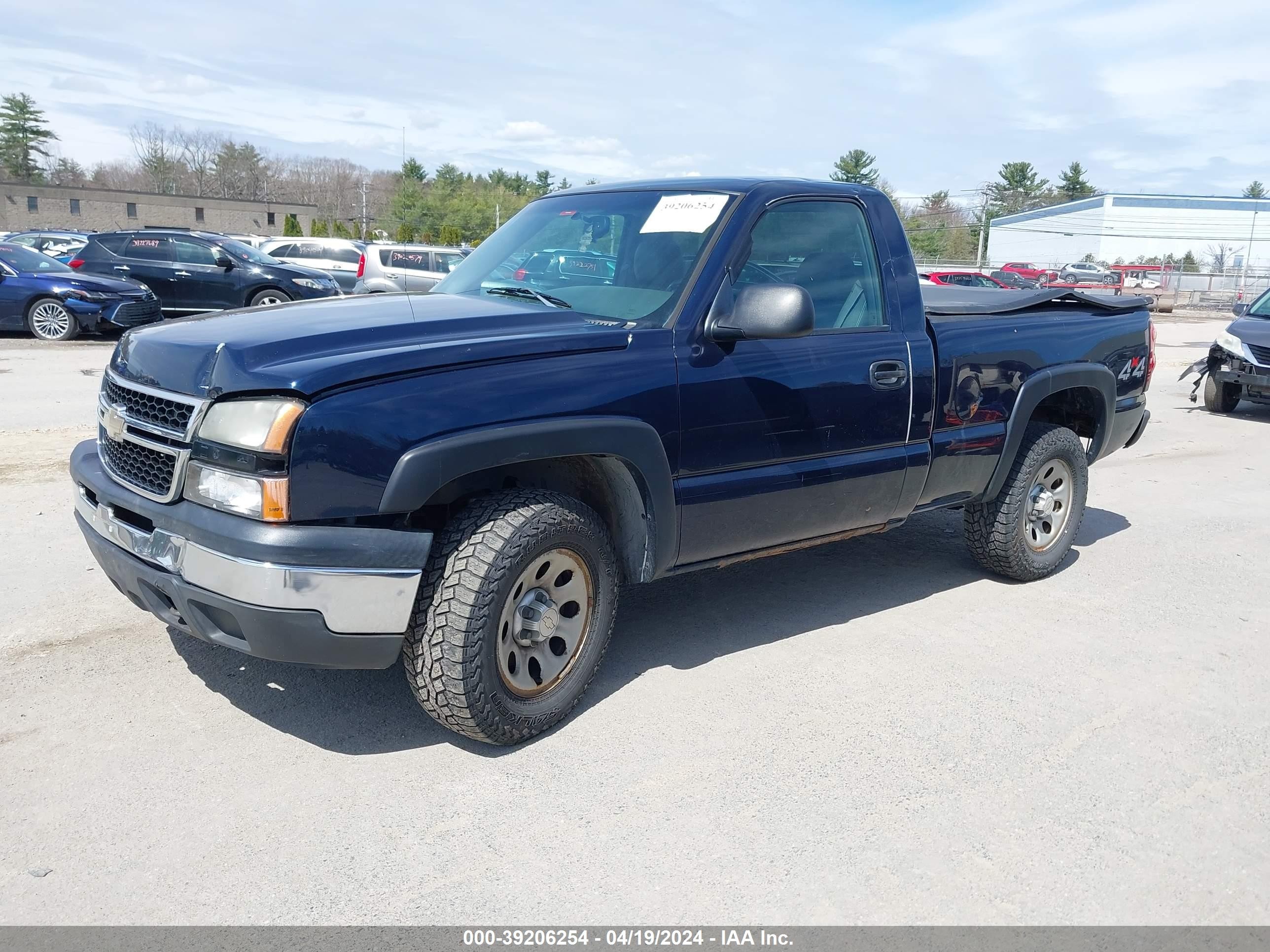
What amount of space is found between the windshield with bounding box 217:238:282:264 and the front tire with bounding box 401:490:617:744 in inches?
611

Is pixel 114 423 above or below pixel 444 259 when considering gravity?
below

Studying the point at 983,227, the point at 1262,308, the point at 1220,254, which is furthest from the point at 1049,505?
the point at 1220,254

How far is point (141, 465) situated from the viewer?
3.45 metres

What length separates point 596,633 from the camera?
3760 mm

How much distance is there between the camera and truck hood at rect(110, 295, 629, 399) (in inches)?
121

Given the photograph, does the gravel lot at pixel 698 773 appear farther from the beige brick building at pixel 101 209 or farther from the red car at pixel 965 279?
the beige brick building at pixel 101 209

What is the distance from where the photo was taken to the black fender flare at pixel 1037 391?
5.15 m

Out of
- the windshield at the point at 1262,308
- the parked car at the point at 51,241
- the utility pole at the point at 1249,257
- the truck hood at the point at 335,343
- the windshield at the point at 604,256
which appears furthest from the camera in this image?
the utility pole at the point at 1249,257

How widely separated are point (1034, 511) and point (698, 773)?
2.98 meters

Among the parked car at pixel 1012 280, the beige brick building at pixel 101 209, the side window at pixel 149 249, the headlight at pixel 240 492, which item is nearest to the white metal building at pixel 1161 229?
the parked car at pixel 1012 280

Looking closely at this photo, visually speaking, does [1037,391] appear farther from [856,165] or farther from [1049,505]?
[856,165]

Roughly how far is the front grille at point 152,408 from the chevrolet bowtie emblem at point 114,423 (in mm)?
21
